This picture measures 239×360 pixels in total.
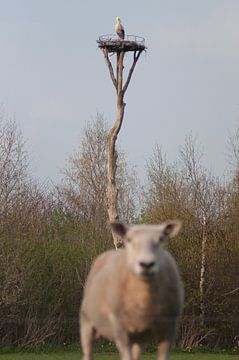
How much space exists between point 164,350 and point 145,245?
0.64 meters

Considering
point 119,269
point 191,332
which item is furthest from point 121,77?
point 119,269

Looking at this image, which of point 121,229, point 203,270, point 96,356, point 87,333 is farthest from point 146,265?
point 203,270

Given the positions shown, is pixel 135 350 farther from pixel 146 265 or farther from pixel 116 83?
pixel 116 83

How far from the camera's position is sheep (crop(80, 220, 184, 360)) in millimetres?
4375

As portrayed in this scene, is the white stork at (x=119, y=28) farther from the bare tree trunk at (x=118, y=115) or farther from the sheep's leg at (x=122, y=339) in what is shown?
the sheep's leg at (x=122, y=339)

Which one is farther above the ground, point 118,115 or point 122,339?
point 118,115

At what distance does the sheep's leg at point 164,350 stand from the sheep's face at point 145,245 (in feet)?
1.53

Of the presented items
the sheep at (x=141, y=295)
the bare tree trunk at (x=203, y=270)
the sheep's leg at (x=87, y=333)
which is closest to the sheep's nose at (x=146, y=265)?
the sheep at (x=141, y=295)

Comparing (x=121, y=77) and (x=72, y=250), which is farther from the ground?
(x=121, y=77)

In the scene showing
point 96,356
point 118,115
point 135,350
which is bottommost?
point 96,356

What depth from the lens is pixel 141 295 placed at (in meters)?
4.44

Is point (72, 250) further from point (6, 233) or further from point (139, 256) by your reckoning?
point (139, 256)

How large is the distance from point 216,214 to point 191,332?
434 centimetres

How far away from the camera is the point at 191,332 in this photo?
101ft
